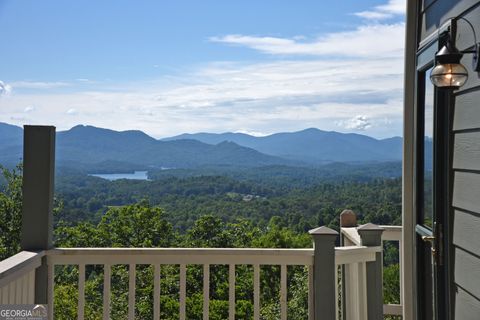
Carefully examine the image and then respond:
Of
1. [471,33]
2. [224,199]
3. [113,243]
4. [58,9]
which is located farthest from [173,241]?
[58,9]

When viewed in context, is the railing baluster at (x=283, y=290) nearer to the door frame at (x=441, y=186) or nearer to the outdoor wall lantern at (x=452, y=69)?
the door frame at (x=441, y=186)

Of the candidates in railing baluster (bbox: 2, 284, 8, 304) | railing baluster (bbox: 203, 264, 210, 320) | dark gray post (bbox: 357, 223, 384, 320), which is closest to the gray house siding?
dark gray post (bbox: 357, 223, 384, 320)

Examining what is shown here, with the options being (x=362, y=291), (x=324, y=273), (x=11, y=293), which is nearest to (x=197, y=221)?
(x=362, y=291)

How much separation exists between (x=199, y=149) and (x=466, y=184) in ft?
84.2

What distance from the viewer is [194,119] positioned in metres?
33.8

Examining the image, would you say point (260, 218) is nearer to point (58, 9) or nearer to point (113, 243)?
point (113, 243)

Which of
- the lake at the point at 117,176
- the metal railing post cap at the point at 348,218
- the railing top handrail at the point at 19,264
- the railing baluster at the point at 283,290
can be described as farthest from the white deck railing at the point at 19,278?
the lake at the point at 117,176

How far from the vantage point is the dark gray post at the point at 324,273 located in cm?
297

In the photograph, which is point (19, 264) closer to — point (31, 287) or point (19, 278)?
point (19, 278)

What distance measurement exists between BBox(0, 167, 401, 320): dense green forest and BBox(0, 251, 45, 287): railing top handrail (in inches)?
98.5

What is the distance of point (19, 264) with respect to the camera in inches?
102

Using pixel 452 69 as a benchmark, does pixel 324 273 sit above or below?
below

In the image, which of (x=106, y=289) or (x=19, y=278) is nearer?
(x=19, y=278)

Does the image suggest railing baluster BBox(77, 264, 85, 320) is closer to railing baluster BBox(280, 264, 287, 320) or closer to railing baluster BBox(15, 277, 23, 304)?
railing baluster BBox(15, 277, 23, 304)
